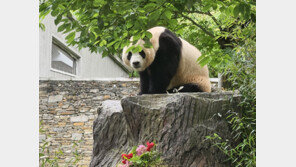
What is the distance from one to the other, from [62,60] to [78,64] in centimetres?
81

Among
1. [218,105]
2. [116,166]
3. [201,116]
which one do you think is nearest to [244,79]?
[218,105]

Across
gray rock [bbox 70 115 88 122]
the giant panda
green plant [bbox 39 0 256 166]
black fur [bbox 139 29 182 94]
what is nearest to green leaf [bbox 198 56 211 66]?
green plant [bbox 39 0 256 166]

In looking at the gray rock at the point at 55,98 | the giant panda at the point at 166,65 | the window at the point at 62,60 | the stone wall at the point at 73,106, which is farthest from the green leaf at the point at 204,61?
the gray rock at the point at 55,98

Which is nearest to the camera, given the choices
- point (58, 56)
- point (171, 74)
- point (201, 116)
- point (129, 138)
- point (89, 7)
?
point (89, 7)

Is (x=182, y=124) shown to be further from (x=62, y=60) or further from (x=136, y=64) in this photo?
(x=62, y=60)

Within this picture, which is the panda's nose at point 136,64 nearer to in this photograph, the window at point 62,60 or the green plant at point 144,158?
the green plant at point 144,158

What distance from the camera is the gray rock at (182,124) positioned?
8.34ft

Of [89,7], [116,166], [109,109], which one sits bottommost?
[116,166]

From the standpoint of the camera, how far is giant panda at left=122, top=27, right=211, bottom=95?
3059 mm

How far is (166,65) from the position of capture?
3174 mm

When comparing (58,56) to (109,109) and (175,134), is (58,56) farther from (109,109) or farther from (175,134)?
(175,134)

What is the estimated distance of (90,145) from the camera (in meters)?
6.70

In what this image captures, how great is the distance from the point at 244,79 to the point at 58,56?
3.88 metres

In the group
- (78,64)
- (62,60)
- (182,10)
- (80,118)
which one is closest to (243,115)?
(182,10)
